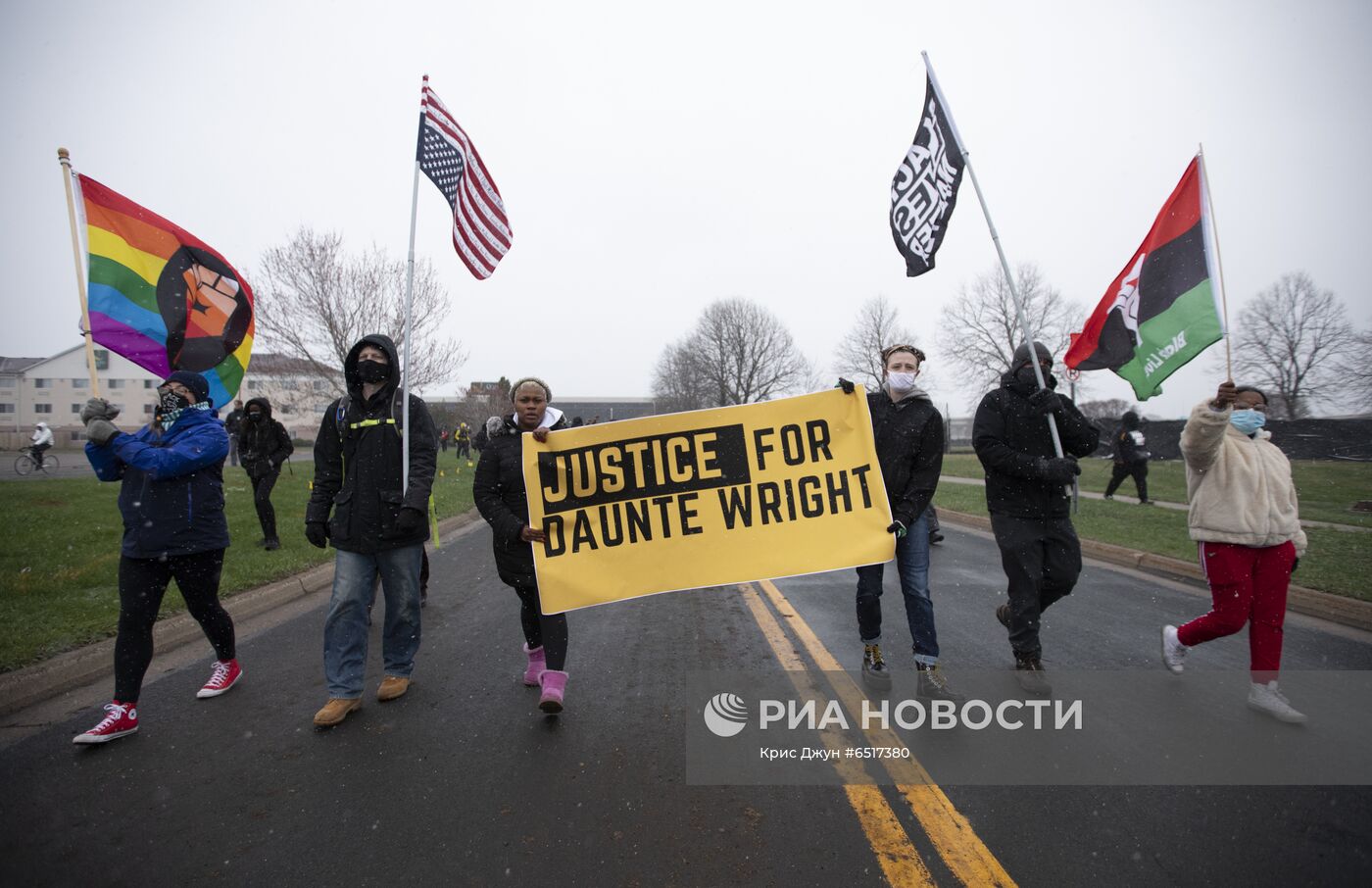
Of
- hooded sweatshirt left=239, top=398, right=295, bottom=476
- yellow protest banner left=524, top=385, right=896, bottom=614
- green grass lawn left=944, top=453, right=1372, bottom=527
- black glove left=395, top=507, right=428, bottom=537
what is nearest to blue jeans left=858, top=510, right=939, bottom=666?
yellow protest banner left=524, top=385, right=896, bottom=614

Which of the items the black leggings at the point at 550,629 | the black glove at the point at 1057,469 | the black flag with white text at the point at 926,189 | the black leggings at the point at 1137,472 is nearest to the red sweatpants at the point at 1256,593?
the black glove at the point at 1057,469

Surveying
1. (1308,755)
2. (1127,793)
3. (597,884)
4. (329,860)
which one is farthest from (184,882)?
(1308,755)

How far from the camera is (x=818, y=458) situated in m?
3.93

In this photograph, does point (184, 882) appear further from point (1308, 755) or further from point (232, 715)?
point (1308, 755)

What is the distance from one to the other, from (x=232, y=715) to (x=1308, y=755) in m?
5.82

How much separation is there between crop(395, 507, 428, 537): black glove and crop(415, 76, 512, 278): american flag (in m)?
2.49

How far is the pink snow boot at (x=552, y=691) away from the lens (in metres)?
3.57

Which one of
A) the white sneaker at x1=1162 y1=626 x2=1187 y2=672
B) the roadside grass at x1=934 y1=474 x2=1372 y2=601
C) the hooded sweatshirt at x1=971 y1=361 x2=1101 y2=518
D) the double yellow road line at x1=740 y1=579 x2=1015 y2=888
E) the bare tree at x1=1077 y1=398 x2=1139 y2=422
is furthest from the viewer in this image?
the bare tree at x1=1077 y1=398 x2=1139 y2=422

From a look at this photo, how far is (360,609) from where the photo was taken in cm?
377

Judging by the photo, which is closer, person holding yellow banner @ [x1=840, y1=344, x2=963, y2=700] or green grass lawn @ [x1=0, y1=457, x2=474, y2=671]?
person holding yellow banner @ [x1=840, y1=344, x2=963, y2=700]

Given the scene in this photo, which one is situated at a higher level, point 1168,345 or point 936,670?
point 1168,345

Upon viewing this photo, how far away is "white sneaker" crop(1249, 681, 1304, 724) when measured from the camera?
3420mm

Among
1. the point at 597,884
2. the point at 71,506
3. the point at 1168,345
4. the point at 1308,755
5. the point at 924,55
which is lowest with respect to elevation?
the point at 1308,755

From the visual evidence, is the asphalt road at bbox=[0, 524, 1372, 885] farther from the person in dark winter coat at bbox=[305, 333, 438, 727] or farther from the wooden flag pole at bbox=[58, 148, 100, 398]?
the wooden flag pole at bbox=[58, 148, 100, 398]
